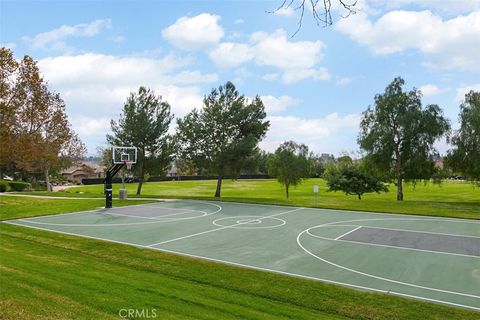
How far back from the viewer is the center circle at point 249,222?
18203mm

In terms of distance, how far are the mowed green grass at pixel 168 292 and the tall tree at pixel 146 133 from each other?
76.5 ft

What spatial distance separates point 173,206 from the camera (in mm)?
26016

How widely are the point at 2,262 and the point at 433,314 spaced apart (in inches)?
390

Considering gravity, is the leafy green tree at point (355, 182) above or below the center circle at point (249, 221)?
above

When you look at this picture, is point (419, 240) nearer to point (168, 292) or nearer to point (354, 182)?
point (168, 292)

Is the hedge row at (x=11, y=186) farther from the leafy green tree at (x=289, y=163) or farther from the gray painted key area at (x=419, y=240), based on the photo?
the gray painted key area at (x=419, y=240)

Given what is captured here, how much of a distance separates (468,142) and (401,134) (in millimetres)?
4927

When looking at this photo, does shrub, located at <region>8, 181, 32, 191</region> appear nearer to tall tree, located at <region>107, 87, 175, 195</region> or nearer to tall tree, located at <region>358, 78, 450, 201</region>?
tall tree, located at <region>107, 87, 175, 195</region>

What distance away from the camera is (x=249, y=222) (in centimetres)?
1931

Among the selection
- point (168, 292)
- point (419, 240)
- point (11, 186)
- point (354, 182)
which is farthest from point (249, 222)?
point (11, 186)

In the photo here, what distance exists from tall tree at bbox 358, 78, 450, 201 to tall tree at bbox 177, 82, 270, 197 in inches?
372

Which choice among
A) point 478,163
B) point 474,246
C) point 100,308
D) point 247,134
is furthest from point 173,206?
point 478,163

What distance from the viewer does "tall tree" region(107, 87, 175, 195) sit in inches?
1394

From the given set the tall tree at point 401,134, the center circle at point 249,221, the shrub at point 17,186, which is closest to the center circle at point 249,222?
the center circle at point 249,221
